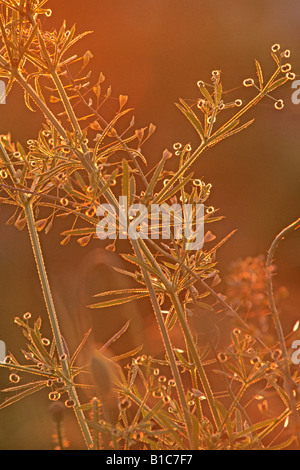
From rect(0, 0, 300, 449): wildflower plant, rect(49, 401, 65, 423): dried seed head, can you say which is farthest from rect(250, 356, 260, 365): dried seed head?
rect(49, 401, 65, 423): dried seed head

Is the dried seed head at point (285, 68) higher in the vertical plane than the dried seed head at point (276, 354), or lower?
higher

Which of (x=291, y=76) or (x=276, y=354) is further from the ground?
(x=291, y=76)

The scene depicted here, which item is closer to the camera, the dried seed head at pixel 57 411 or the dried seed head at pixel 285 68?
the dried seed head at pixel 57 411

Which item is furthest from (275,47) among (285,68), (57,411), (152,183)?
(57,411)

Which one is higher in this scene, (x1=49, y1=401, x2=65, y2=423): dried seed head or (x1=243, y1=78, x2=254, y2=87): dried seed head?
(x1=243, y1=78, x2=254, y2=87): dried seed head

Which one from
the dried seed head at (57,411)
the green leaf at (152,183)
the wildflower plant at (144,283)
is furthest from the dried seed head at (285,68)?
the dried seed head at (57,411)

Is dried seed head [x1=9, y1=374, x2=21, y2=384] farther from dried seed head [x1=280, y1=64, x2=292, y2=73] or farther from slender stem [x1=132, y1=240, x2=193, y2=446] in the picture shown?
dried seed head [x1=280, y1=64, x2=292, y2=73]

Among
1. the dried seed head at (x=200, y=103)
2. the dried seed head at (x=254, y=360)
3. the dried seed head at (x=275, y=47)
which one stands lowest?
the dried seed head at (x=254, y=360)

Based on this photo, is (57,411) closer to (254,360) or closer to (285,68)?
(254,360)

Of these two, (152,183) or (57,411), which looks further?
(152,183)

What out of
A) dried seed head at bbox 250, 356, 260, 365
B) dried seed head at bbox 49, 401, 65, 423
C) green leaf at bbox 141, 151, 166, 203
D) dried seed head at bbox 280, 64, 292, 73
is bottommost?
dried seed head at bbox 250, 356, 260, 365

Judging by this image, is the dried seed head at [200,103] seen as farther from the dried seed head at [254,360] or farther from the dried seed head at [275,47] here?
the dried seed head at [254,360]
